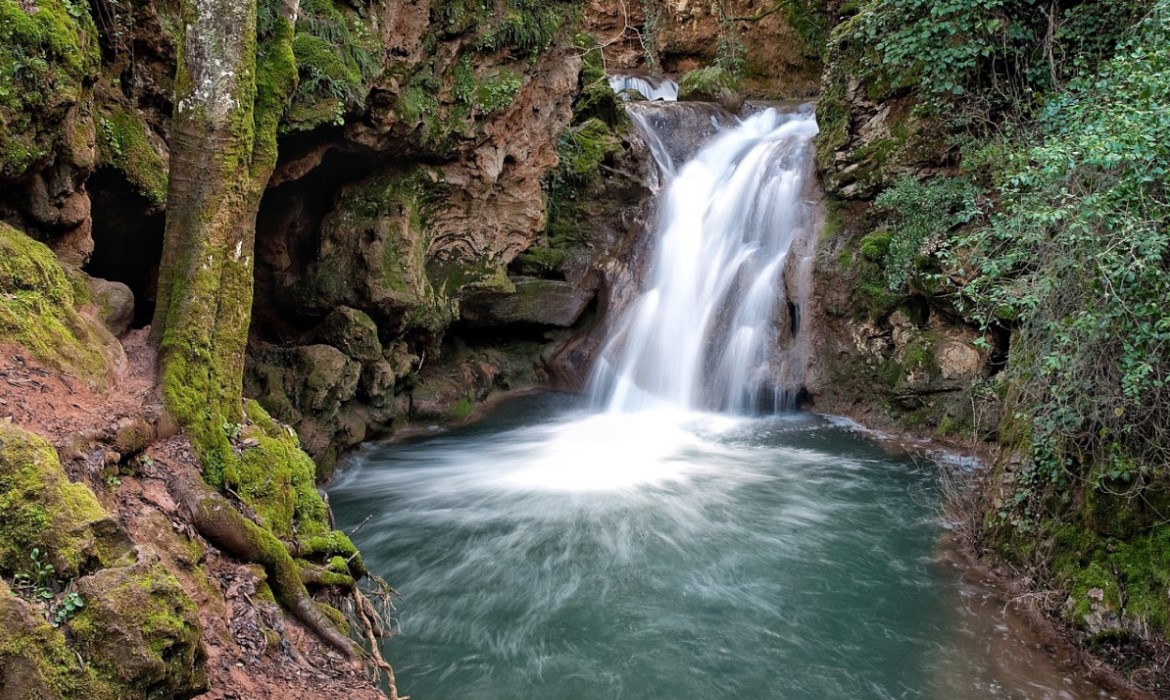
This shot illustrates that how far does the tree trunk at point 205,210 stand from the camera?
4.65m

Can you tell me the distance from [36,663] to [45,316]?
104 inches

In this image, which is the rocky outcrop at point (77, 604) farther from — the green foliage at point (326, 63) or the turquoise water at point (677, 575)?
the green foliage at point (326, 63)

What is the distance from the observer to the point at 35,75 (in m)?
4.54

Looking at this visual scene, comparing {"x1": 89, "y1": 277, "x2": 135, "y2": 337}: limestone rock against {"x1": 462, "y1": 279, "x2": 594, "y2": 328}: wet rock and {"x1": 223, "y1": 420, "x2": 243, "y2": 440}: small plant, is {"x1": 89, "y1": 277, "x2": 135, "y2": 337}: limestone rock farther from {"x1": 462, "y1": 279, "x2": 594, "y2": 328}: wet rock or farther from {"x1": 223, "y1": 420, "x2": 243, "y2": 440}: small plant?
{"x1": 462, "y1": 279, "x2": 594, "y2": 328}: wet rock

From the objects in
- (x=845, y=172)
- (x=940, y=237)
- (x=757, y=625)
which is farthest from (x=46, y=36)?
(x=845, y=172)

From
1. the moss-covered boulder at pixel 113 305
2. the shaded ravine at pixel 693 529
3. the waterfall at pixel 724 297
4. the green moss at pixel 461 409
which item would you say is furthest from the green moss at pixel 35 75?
the waterfall at pixel 724 297

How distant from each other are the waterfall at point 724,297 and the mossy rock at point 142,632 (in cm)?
1054

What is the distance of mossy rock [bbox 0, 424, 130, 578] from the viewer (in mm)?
2553

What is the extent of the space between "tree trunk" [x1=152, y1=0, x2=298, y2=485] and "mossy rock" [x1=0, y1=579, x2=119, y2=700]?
2210mm

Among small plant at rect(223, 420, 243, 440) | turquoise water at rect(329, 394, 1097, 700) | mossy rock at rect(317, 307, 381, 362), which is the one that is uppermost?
mossy rock at rect(317, 307, 381, 362)

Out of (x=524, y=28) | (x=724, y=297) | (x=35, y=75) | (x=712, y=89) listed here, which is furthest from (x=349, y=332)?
(x=712, y=89)

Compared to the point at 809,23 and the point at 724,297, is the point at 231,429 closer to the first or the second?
the point at 724,297

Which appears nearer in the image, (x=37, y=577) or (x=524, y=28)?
(x=37, y=577)

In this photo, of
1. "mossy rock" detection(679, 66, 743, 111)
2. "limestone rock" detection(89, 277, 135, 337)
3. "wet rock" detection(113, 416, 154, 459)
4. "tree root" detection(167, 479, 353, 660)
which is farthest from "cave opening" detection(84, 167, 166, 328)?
"mossy rock" detection(679, 66, 743, 111)
